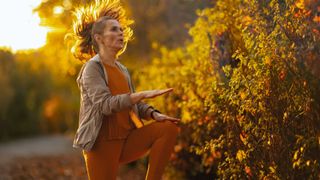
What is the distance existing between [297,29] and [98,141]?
1.72 m

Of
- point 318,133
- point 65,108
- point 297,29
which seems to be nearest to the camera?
point 318,133

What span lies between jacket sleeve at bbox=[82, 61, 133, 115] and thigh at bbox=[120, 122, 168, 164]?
0.78 feet

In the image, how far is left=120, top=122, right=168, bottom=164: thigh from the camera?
14.9 feet

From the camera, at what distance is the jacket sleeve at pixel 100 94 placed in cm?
447

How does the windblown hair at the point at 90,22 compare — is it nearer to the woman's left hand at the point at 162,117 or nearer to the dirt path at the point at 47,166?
the woman's left hand at the point at 162,117

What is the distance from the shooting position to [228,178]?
5621mm

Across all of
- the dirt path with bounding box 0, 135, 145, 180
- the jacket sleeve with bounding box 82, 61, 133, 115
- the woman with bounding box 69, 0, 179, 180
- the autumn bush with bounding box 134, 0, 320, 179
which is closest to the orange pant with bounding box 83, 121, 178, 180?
the woman with bounding box 69, 0, 179, 180

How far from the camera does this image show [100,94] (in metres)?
4.61

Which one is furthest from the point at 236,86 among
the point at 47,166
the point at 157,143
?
the point at 47,166

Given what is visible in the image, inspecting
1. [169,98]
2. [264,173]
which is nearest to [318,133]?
[264,173]

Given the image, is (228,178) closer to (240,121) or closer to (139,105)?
(240,121)

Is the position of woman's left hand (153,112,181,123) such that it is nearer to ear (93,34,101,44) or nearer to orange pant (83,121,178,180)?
orange pant (83,121,178,180)

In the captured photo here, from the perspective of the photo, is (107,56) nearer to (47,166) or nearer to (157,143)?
(157,143)

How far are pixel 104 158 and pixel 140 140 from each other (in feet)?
0.96
